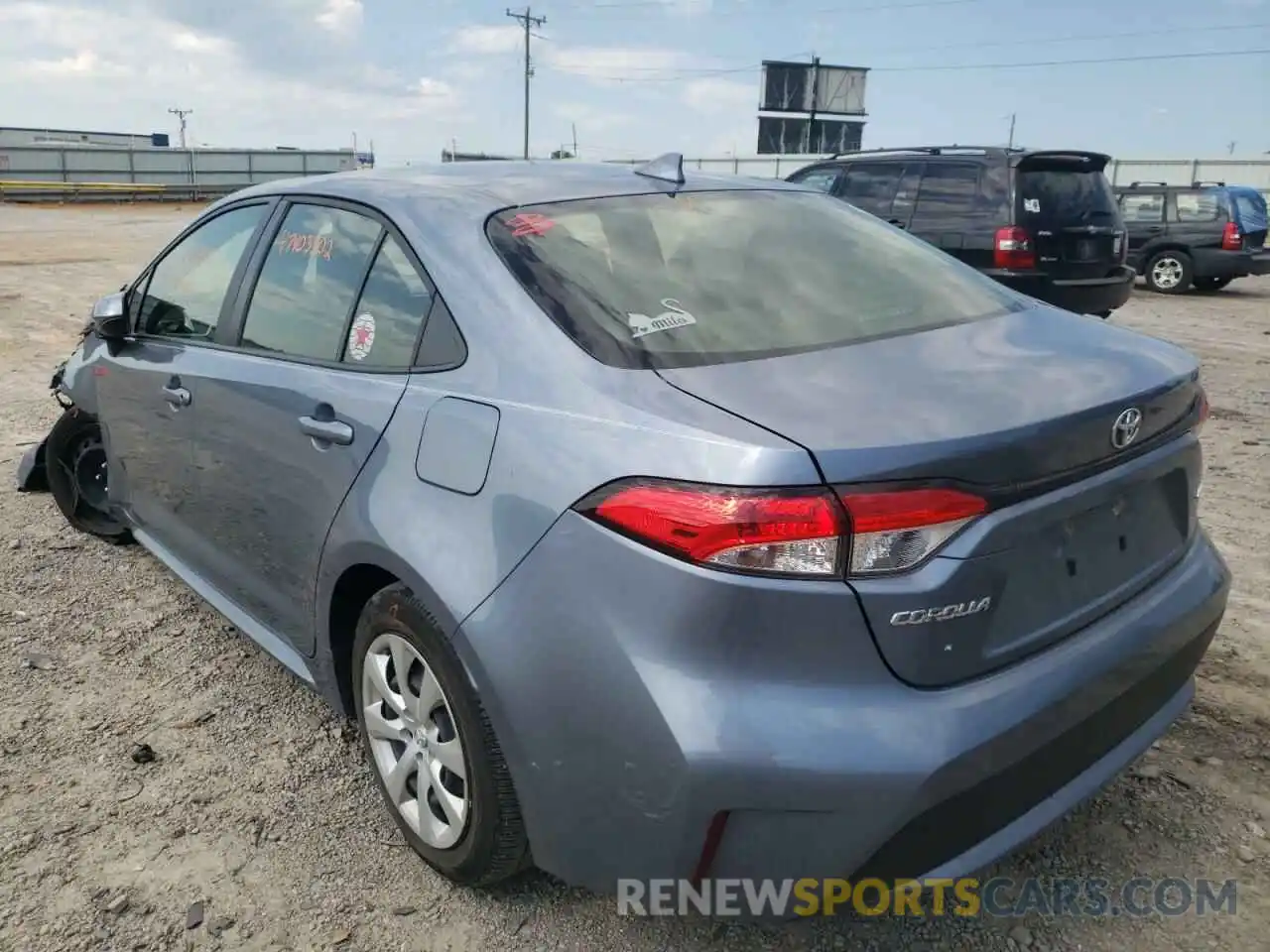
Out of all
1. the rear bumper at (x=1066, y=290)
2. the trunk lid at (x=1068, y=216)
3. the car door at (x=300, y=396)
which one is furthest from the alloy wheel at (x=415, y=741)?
the trunk lid at (x=1068, y=216)

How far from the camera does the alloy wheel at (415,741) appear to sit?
2223 millimetres

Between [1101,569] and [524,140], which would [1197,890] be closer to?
[1101,569]

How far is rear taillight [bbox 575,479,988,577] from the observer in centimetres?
168

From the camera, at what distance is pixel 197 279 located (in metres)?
3.49

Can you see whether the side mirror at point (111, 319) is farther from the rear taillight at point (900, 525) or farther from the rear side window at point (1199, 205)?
the rear side window at point (1199, 205)

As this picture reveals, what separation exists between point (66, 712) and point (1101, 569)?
302 centimetres

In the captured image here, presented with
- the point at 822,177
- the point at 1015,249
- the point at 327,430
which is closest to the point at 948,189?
the point at 1015,249

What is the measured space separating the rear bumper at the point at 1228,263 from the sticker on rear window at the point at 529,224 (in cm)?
1542

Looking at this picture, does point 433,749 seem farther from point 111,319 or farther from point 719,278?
point 111,319

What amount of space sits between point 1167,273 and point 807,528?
52.9 ft

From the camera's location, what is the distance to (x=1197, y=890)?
2346 millimetres

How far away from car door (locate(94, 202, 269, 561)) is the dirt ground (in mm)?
474

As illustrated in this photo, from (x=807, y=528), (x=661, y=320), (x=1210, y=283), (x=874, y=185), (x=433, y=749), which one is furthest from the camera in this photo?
(x=1210, y=283)

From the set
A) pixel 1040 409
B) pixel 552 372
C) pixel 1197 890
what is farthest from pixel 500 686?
pixel 1197 890
